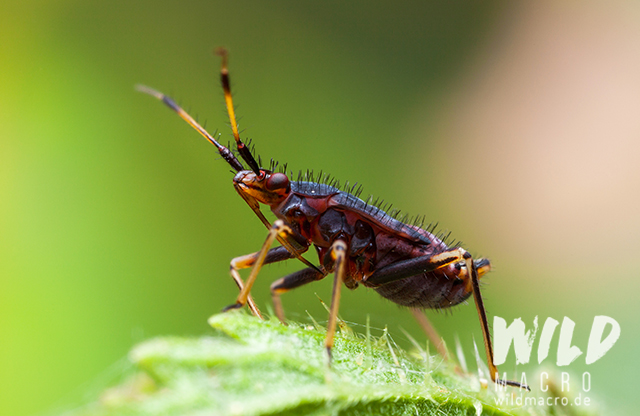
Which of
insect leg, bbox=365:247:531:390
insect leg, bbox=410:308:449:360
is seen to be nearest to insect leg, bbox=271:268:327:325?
insect leg, bbox=365:247:531:390

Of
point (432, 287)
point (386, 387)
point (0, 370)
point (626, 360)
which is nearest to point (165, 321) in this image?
point (0, 370)

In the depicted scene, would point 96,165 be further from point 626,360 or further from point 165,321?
point 626,360

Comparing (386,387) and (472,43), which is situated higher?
(472,43)

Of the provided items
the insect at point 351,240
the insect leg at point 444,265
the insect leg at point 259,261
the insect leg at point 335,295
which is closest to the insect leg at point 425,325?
the insect at point 351,240

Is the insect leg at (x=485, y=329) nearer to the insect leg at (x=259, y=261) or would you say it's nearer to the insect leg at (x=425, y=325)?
the insect leg at (x=259, y=261)

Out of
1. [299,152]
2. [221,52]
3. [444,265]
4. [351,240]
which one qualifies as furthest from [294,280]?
[299,152]
